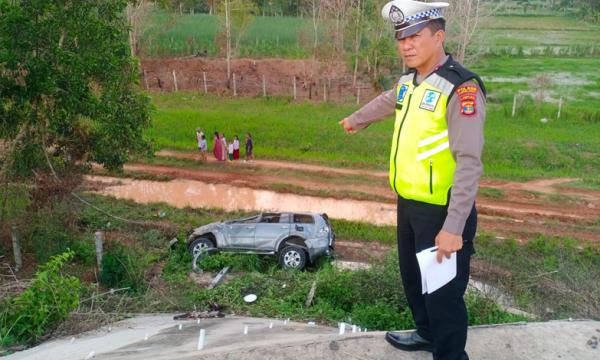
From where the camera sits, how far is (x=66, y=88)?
9.74 meters

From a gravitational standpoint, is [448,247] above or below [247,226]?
above

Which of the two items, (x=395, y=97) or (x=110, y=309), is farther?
(x=110, y=309)

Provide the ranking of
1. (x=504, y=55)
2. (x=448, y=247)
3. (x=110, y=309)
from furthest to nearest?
(x=504, y=55), (x=110, y=309), (x=448, y=247)

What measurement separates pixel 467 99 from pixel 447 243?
752mm

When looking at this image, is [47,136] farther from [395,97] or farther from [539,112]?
[539,112]

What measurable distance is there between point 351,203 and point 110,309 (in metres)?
9.51

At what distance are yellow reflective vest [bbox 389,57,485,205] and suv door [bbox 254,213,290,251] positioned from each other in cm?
846

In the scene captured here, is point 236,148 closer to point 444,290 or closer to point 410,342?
point 410,342

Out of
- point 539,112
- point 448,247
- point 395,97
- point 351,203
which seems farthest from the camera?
point 539,112

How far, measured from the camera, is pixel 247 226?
12164 millimetres

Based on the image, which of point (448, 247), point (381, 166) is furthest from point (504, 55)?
point (448, 247)

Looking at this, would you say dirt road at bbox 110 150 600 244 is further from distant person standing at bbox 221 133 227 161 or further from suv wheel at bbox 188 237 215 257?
suv wheel at bbox 188 237 215 257

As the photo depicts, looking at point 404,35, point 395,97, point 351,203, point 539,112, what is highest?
point 404,35

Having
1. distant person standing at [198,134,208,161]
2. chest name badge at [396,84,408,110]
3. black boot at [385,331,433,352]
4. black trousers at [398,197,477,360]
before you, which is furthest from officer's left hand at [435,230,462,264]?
distant person standing at [198,134,208,161]
